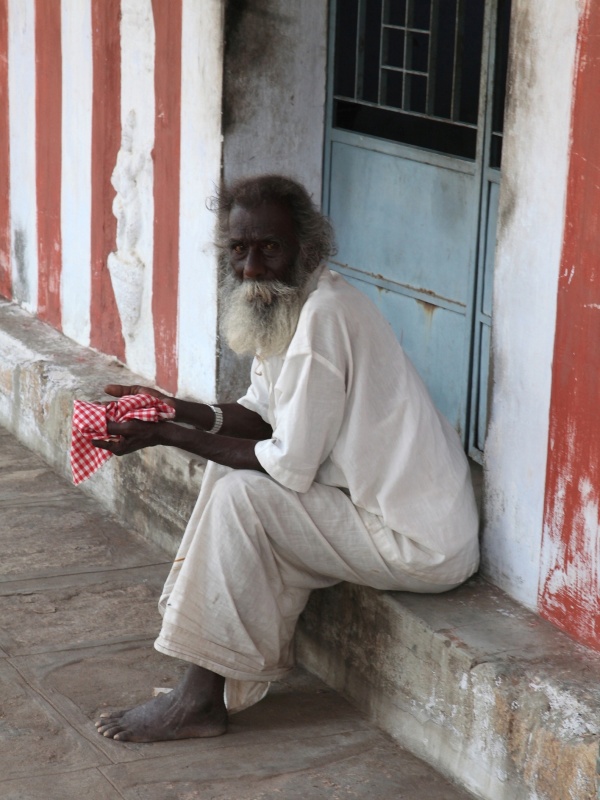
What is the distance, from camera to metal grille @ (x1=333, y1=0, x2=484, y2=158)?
4430mm

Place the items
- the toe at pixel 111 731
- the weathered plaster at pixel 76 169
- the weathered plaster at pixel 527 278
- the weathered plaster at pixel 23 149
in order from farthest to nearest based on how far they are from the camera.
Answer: the weathered plaster at pixel 23 149, the weathered plaster at pixel 76 169, the toe at pixel 111 731, the weathered plaster at pixel 527 278

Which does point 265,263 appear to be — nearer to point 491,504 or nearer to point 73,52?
point 491,504

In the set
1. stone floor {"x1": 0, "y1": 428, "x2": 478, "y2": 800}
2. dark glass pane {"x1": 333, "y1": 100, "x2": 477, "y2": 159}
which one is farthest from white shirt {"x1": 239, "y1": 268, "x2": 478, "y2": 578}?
dark glass pane {"x1": 333, "y1": 100, "x2": 477, "y2": 159}

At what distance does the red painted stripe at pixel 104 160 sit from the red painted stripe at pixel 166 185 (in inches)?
15.0

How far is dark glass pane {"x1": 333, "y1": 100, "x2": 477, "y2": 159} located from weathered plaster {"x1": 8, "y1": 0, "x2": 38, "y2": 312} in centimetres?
219

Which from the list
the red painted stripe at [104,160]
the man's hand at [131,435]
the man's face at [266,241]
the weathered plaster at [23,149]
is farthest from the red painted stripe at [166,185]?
the man's hand at [131,435]

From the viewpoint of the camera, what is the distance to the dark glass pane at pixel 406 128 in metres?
4.50

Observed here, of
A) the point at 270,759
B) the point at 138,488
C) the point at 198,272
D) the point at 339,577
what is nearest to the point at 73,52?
the point at 198,272

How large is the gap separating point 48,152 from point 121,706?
3360 mm

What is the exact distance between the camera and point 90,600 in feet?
15.0

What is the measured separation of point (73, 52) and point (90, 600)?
2677 millimetres

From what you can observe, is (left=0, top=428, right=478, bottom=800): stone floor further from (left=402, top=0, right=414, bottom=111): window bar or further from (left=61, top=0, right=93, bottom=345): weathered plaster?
(left=402, top=0, right=414, bottom=111): window bar

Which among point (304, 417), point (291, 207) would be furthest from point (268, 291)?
point (304, 417)

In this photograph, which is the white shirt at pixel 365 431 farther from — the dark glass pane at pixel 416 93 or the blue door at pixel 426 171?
the dark glass pane at pixel 416 93
